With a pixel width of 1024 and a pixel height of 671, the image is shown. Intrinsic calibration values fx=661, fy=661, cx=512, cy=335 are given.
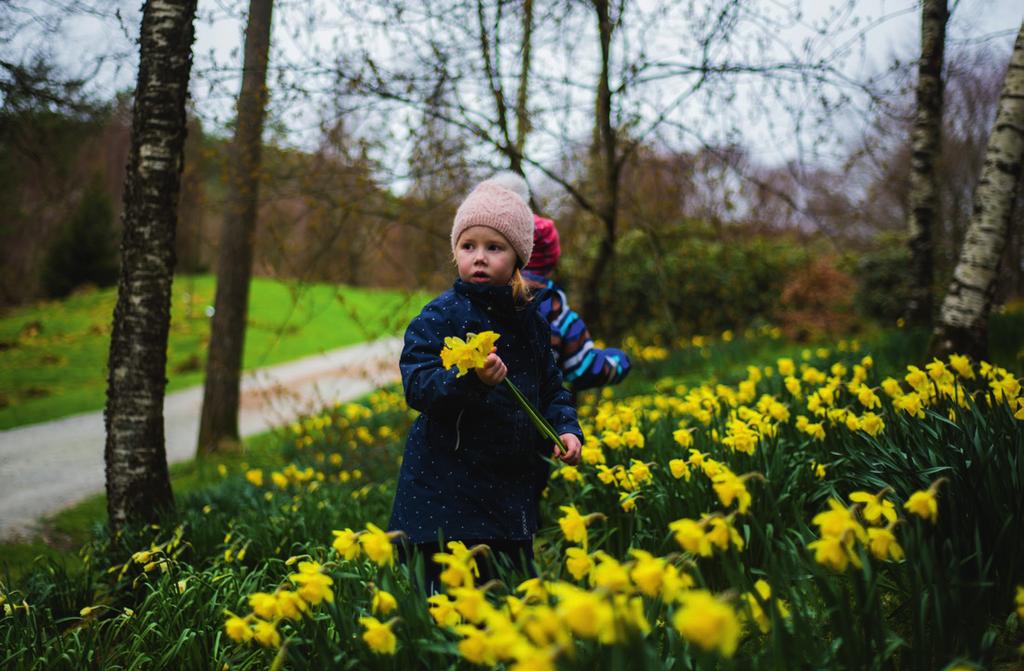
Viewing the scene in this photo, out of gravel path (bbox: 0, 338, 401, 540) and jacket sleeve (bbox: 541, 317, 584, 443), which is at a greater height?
jacket sleeve (bbox: 541, 317, 584, 443)

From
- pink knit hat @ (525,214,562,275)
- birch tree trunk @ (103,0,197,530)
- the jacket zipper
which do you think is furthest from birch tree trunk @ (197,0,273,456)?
the jacket zipper

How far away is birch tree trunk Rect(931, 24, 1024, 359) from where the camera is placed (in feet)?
13.0

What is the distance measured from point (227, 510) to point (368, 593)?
262 cm

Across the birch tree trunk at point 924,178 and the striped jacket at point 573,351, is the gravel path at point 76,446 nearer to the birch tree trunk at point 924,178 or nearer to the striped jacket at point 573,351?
the striped jacket at point 573,351

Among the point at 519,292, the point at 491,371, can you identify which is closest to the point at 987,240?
the point at 519,292

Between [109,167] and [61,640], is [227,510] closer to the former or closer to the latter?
[61,640]

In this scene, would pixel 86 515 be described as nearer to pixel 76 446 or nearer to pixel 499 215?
pixel 76 446

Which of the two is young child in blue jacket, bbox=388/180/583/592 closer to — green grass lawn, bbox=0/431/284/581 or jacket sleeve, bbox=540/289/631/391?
jacket sleeve, bbox=540/289/631/391

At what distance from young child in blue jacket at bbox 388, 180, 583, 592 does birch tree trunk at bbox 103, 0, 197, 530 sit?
5.98 ft

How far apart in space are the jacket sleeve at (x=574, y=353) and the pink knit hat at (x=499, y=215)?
619 millimetres

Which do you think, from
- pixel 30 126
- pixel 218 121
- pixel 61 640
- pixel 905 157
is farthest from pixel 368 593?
pixel 905 157

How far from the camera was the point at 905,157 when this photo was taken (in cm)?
1505

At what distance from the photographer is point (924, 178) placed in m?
5.98

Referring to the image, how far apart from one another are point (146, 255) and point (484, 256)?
2002 millimetres
